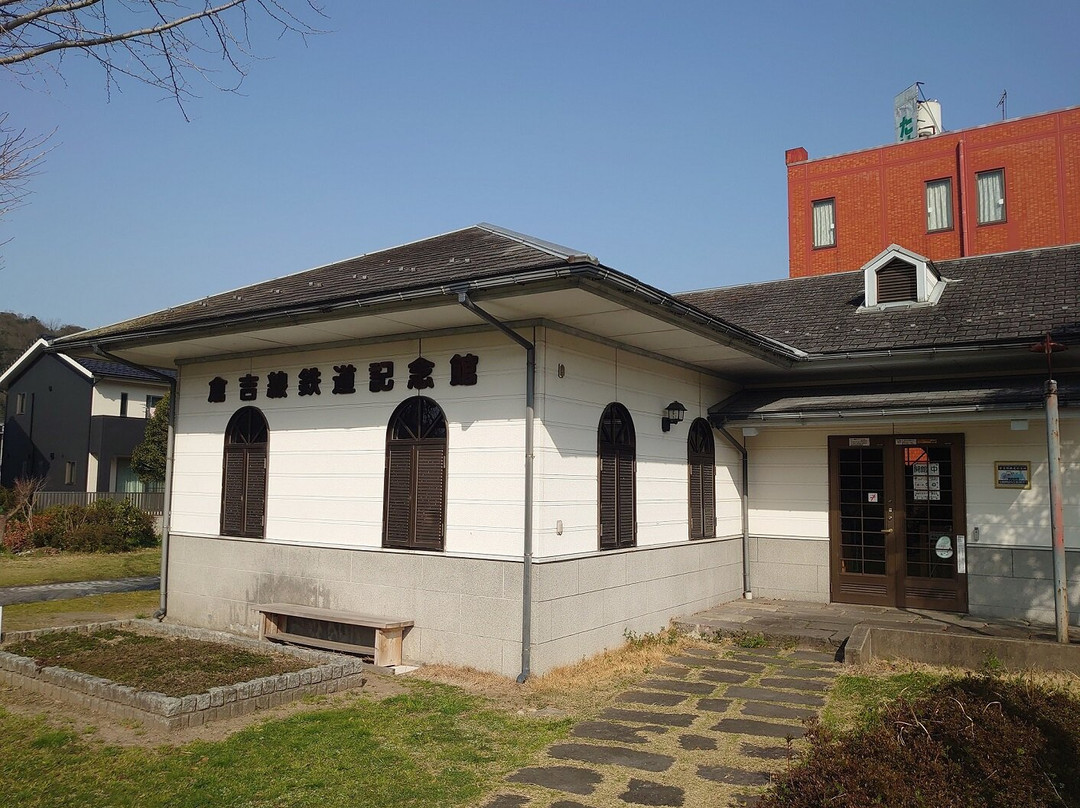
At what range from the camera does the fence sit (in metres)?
24.4

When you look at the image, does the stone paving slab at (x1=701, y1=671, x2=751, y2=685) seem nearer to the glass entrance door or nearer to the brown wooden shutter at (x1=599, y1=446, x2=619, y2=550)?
the brown wooden shutter at (x1=599, y1=446, x2=619, y2=550)

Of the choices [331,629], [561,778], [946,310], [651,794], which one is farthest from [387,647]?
[946,310]

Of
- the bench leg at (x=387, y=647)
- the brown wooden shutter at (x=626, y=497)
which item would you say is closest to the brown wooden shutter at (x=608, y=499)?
the brown wooden shutter at (x=626, y=497)

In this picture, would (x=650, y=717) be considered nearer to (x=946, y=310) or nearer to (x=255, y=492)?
(x=255, y=492)

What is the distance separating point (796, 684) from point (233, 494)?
7115 millimetres

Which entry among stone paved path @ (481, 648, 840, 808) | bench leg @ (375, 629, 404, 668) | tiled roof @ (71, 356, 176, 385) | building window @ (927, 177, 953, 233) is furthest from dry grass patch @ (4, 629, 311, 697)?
building window @ (927, 177, 953, 233)

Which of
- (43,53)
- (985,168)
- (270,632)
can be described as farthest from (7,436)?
(985,168)

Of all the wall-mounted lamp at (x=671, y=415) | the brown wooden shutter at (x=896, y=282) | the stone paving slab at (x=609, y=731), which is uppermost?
the brown wooden shutter at (x=896, y=282)

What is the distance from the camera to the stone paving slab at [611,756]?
5336 millimetres

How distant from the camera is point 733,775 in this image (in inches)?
201

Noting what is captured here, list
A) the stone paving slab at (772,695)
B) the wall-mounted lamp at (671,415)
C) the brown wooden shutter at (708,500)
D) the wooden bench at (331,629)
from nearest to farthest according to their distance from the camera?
the stone paving slab at (772,695) → the wooden bench at (331,629) → the wall-mounted lamp at (671,415) → the brown wooden shutter at (708,500)

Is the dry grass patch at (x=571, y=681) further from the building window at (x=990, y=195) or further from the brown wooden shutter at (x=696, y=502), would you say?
the building window at (x=990, y=195)

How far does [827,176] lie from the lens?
25891mm

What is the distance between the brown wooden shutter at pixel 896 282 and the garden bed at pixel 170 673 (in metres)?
9.42
